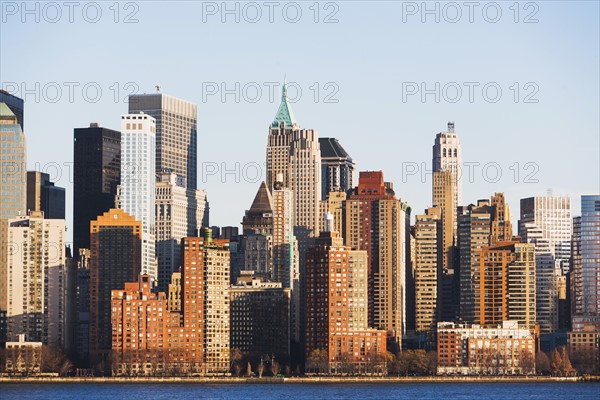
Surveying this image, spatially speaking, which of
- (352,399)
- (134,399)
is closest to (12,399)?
(134,399)

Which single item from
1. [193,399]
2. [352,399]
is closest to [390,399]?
[352,399]

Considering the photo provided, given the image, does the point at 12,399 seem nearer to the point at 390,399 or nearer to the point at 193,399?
the point at 193,399

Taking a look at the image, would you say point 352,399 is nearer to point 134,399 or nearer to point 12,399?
point 134,399

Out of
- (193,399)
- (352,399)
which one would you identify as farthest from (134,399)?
(352,399)

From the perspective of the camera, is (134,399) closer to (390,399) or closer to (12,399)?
(12,399)

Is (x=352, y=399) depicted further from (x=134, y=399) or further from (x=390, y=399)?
(x=134, y=399)

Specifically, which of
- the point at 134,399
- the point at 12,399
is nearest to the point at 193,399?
the point at 134,399
